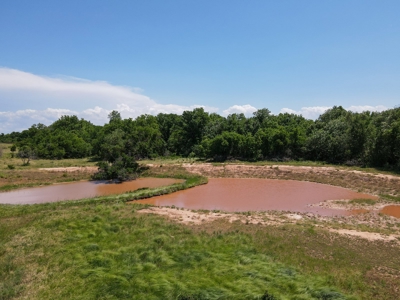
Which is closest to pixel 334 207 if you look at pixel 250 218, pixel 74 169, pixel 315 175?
pixel 250 218

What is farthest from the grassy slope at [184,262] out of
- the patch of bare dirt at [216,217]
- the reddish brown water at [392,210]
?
the reddish brown water at [392,210]

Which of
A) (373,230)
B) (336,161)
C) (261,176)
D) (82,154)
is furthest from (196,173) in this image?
(82,154)

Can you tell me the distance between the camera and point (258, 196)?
25.4m

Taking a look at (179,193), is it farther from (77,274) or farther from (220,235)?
(77,274)

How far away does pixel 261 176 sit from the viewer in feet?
117

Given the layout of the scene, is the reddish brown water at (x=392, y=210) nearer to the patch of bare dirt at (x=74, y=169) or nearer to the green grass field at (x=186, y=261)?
the green grass field at (x=186, y=261)

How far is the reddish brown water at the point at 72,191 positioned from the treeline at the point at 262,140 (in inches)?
240

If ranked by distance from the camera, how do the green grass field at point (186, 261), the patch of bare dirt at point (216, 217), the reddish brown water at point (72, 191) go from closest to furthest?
the green grass field at point (186, 261) < the patch of bare dirt at point (216, 217) < the reddish brown water at point (72, 191)

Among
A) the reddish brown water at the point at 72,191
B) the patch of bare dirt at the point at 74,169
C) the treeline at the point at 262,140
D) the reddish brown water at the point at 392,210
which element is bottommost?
the reddish brown water at the point at 72,191

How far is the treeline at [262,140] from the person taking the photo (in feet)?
123

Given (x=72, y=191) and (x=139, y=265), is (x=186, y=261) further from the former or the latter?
(x=72, y=191)

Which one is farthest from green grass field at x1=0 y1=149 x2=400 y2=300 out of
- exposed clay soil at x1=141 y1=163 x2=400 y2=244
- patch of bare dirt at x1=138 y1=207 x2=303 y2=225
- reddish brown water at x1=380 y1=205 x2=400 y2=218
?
reddish brown water at x1=380 y1=205 x2=400 y2=218

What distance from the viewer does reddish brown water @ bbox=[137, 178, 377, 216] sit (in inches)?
852

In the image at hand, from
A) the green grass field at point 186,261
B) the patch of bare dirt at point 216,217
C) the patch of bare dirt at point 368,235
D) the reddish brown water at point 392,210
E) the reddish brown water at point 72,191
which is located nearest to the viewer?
the green grass field at point 186,261
